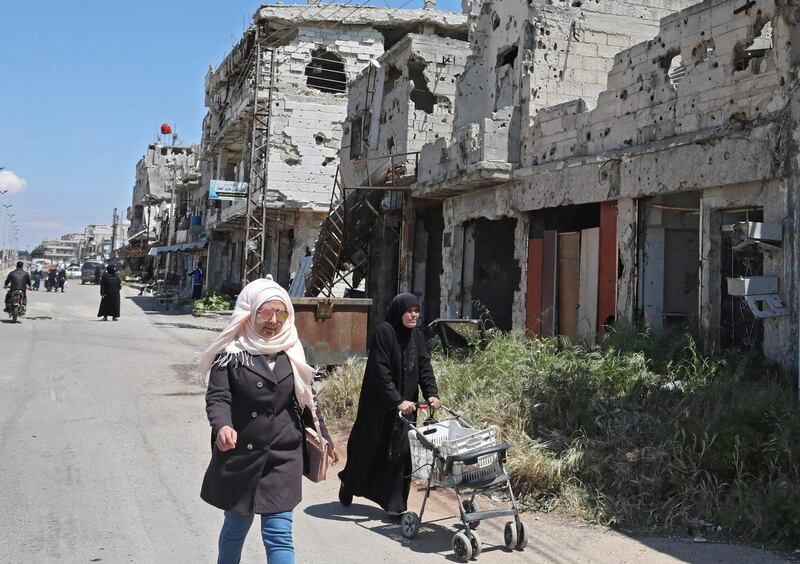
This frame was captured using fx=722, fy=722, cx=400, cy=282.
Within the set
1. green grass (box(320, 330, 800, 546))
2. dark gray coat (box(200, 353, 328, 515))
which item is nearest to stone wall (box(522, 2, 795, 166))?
green grass (box(320, 330, 800, 546))

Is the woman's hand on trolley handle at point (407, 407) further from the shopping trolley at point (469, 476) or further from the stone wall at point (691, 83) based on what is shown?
the stone wall at point (691, 83)

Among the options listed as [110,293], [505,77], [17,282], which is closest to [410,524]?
[505,77]

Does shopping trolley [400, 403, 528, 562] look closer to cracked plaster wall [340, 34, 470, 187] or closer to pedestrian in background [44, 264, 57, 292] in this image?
cracked plaster wall [340, 34, 470, 187]

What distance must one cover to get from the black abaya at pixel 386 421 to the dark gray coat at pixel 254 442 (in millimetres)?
1841

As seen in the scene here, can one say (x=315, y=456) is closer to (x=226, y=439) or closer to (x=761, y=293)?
(x=226, y=439)

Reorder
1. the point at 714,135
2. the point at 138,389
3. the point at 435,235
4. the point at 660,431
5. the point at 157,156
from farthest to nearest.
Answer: the point at 157,156 → the point at 435,235 → the point at 138,389 → the point at 714,135 → the point at 660,431

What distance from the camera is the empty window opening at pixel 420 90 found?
62.3 feet

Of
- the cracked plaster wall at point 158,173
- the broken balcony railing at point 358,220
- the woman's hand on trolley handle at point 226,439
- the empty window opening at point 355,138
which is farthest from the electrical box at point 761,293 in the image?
the cracked plaster wall at point 158,173

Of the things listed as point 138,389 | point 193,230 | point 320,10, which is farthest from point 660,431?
point 193,230

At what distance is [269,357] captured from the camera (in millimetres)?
3580

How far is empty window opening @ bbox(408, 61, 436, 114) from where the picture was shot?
748 inches

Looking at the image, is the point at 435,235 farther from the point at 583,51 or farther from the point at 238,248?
the point at 238,248

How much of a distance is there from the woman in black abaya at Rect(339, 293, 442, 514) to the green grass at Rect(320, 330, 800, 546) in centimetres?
124

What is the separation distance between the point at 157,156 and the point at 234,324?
7665 cm
